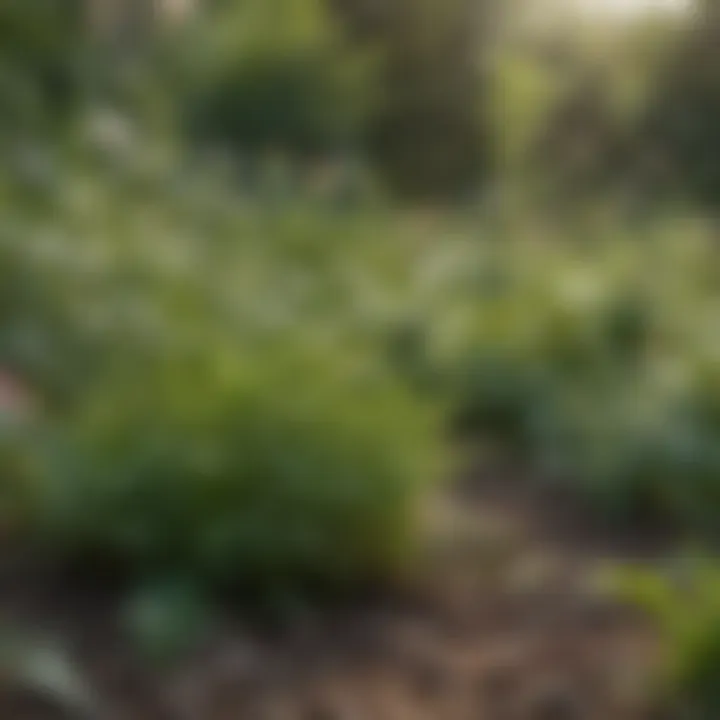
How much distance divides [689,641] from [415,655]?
21.7 inches

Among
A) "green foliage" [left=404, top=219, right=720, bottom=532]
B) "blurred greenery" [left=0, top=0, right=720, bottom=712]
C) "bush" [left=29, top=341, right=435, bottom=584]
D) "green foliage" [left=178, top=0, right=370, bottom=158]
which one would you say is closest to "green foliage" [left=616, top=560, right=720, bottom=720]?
"blurred greenery" [left=0, top=0, right=720, bottom=712]

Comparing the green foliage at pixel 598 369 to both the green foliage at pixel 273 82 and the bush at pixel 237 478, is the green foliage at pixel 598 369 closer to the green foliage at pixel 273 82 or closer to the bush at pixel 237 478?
the bush at pixel 237 478

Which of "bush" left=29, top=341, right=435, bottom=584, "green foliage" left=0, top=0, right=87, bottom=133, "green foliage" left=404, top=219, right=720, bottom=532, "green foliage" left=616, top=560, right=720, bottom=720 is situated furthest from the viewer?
"green foliage" left=0, top=0, right=87, bottom=133

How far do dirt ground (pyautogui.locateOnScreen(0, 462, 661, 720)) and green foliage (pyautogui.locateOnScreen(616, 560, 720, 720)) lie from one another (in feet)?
0.25

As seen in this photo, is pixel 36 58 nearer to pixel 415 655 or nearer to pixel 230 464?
pixel 230 464

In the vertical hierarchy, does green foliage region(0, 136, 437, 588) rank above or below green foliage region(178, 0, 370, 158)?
below

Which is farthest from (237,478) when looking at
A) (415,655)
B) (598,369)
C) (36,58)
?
(36,58)

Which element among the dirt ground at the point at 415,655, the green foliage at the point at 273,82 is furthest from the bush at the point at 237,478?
the green foliage at the point at 273,82

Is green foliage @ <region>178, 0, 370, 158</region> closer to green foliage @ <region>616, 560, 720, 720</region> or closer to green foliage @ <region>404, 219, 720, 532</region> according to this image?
green foliage @ <region>404, 219, 720, 532</region>

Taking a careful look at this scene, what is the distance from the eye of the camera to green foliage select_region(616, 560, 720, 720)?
2.71m

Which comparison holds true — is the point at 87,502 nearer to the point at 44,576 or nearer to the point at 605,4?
the point at 44,576

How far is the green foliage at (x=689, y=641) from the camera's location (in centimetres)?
271

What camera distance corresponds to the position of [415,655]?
309 centimetres

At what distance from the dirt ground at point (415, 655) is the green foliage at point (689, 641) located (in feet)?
0.25
